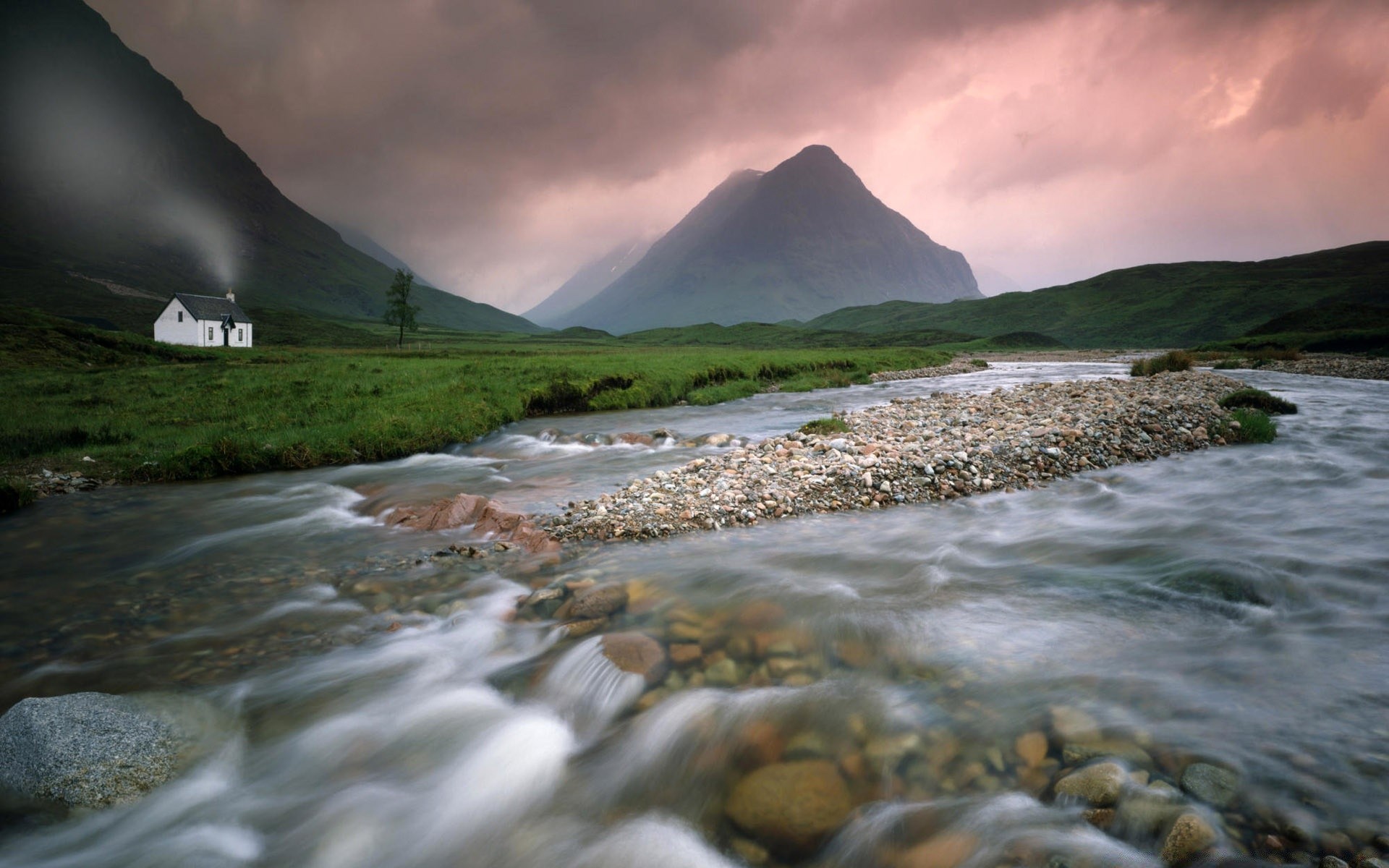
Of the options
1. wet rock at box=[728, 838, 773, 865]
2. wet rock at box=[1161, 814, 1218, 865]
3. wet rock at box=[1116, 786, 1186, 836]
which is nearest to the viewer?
wet rock at box=[1161, 814, 1218, 865]

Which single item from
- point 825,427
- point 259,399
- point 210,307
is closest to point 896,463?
point 825,427

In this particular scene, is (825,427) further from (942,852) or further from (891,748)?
(942,852)

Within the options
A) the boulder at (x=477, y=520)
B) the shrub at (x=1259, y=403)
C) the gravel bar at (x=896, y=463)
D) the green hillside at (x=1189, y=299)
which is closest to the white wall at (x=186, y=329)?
the boulder at (x=477, y=520)

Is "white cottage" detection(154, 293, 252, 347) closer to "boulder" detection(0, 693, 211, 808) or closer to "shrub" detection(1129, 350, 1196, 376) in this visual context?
"boulder" detection(0, 693, 211, 808)

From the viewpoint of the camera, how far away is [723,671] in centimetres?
592

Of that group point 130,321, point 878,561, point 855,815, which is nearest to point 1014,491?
point 878,561

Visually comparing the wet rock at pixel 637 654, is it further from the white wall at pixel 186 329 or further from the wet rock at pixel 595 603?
the white wall at pixel 186 329

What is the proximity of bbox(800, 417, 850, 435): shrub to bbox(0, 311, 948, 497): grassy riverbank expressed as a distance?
1093 centimetres

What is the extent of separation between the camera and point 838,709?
516cm

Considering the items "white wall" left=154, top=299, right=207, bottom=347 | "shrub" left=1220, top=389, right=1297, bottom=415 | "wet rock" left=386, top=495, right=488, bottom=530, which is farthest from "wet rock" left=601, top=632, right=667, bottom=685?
"white wall" left=154, top=299, right=207, bottom=347

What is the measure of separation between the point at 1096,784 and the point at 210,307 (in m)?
106

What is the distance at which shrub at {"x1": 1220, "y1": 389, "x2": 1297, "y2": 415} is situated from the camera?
18.5m

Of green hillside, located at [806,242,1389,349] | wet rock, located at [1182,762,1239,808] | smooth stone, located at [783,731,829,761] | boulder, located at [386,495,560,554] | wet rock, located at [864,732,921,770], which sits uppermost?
green hillside, located at [806,242,1389,349]

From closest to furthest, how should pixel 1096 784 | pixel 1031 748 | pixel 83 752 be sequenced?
pixel 1096 784 < pixel 1031 748 < pixel 83 752
